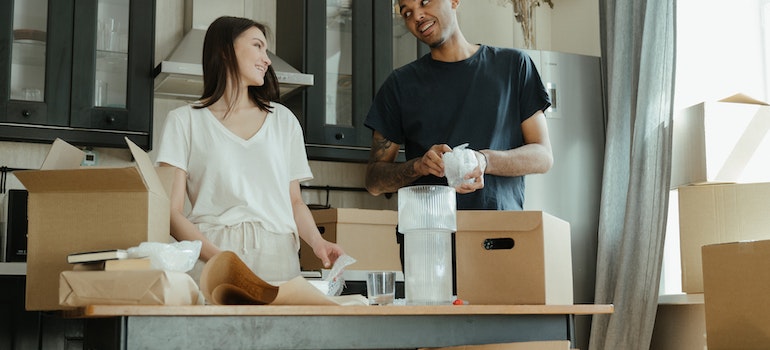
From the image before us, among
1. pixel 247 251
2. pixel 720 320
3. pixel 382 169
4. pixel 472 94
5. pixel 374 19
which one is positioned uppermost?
pixel 374 19

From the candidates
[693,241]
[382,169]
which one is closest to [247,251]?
[382,169]

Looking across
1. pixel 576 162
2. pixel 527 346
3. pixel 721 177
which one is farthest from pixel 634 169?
pixel 527 346

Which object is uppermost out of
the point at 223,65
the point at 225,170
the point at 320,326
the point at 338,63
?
the point at 338,63

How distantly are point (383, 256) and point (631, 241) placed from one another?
98cm

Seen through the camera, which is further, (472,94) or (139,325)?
Result: (472,94)

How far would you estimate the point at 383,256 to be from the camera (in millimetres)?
3689

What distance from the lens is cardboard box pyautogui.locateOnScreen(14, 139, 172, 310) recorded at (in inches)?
63.4

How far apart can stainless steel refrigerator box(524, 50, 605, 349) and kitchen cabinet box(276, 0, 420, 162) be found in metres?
0.66

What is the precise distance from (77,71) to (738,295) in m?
2.73

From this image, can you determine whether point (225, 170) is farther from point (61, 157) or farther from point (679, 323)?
point (679, 323)

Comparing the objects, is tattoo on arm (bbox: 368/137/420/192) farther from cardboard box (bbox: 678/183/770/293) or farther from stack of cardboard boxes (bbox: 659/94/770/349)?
cardboard box (bbox: 678/183/770/293)

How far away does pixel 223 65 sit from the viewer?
2400 mm

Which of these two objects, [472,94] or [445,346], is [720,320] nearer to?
[445,346]

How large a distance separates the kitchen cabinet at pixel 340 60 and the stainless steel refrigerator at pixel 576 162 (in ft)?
2.16
